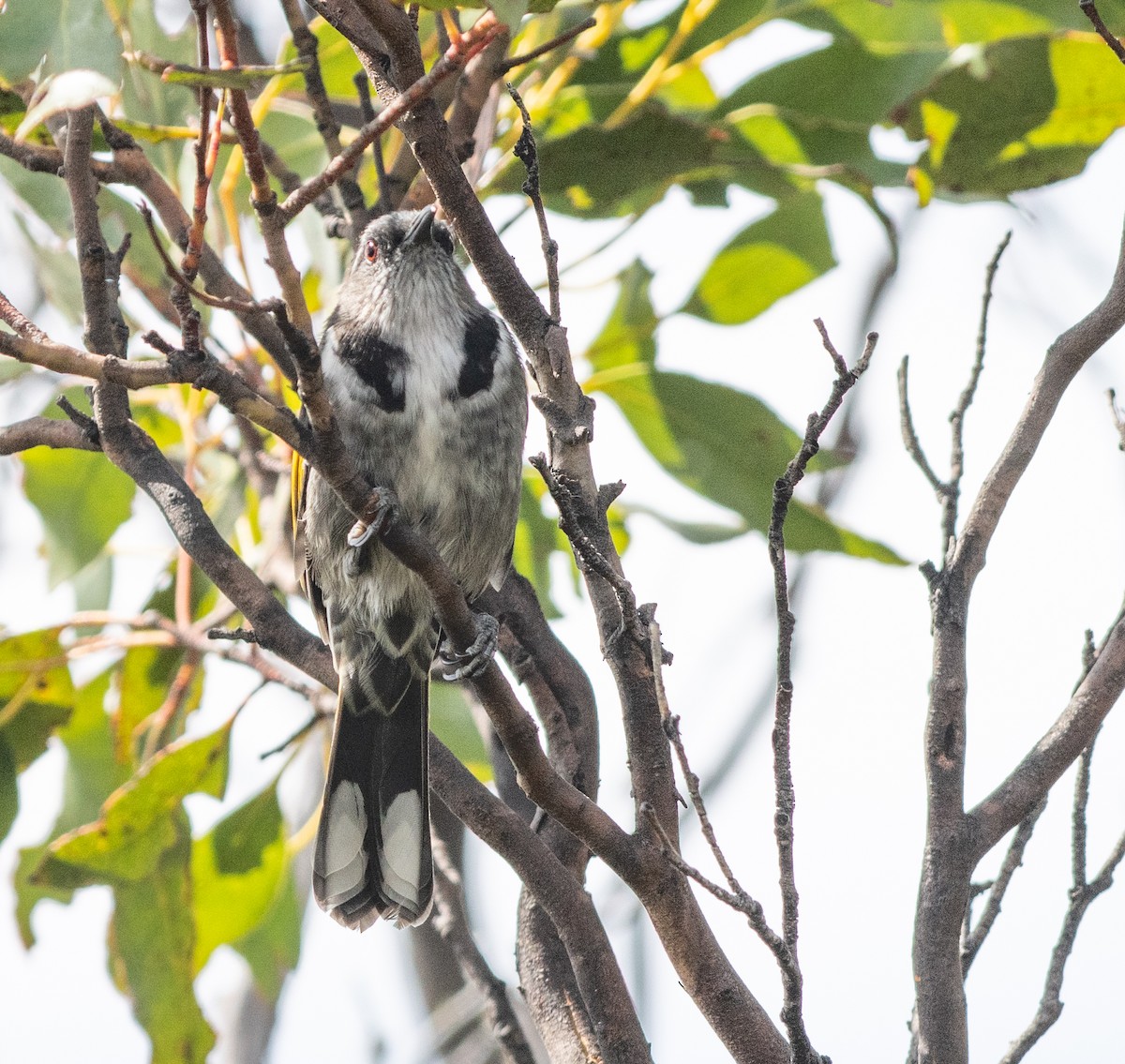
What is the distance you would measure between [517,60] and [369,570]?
4.54 feet

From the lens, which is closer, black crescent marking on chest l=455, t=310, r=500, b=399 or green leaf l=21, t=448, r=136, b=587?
black crescent marking on chest l=455, t=310, r=500, b=399

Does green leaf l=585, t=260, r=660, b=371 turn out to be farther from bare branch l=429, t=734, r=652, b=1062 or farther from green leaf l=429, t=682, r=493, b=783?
bare branch l=429, t=734, r=652, b=1062

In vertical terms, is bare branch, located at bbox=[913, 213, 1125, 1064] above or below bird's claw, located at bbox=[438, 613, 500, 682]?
below

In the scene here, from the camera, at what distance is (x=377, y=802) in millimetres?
3576

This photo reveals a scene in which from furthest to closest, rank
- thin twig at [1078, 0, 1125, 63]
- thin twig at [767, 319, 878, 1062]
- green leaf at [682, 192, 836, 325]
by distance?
green leaf at [682, 192, 836, 325]
thin twig at [1078, 0, 1125, 63]
thin twig at [767, 319, 878, 1062]

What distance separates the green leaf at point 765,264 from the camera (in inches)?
161

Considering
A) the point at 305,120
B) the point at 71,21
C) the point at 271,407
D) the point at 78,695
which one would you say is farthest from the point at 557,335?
the point at 78,695

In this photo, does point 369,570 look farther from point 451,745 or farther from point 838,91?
point 838,91

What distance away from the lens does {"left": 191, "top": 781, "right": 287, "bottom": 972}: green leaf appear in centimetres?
421

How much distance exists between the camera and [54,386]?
4137 mm

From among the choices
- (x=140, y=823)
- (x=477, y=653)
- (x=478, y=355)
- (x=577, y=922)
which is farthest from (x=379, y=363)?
(x=577, y=922)

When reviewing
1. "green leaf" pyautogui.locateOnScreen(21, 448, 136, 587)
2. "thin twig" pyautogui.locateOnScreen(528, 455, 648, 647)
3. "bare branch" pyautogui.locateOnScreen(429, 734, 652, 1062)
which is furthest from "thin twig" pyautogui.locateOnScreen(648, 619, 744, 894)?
"green leaf" pyautogui.locateOnScreen(21, 448, 136, 587)

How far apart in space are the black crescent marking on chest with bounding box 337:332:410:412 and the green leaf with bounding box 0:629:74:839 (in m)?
1.13

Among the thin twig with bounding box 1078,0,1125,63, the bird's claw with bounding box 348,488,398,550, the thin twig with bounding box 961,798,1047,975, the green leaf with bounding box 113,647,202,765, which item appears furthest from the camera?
the green leaf with bounding box 113,647,202,765
